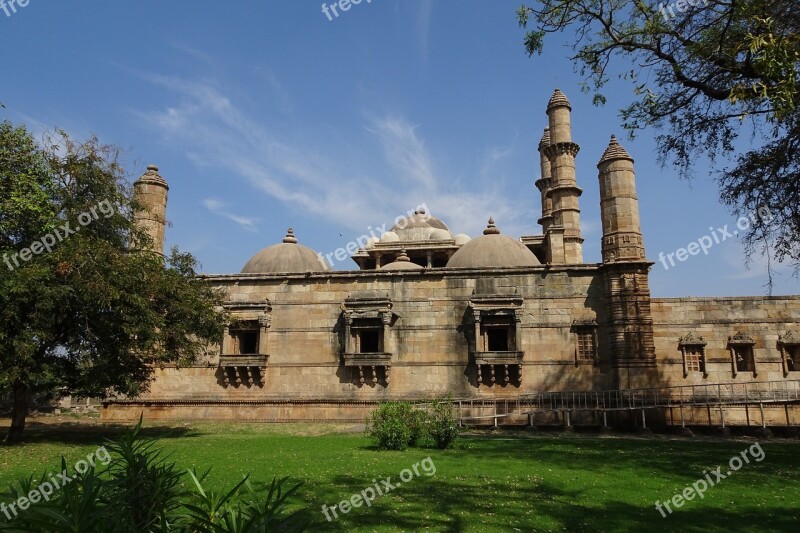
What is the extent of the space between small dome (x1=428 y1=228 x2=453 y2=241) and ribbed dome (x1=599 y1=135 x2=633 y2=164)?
13.5 m

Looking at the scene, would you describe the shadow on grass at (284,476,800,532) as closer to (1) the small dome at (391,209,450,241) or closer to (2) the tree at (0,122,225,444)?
(2) the tree at (0,122,225,444)

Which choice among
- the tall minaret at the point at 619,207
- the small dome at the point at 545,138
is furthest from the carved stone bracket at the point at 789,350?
the small dome at the point at 545,138

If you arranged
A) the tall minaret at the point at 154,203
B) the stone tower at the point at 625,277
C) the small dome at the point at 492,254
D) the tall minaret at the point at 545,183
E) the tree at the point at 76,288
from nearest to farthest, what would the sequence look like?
1. the tree at the point at 76,288
2. the stone tower at the point at 625,277
3. the tall minaret at the point at 154,203
4. the small dome at the point at 492,254
5. the tall minaret at the point at 545,183

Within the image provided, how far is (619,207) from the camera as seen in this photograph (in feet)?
64.3

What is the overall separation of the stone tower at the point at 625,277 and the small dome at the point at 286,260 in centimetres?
1311

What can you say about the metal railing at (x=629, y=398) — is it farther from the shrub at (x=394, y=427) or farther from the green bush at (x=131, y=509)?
the green bush at (x=131, y=509)

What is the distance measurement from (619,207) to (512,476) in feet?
43.5

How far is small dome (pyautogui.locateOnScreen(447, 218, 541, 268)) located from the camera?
23609 millimetres

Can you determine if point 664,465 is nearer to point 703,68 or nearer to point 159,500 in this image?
point 703,68

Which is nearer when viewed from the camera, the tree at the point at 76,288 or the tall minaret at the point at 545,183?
the tree at the point at 76,288

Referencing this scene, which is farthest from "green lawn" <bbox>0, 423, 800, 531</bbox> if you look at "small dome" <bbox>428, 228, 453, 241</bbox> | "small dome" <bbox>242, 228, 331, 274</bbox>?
"small dome" <bbox>428, 228, 453, 241</bbox>

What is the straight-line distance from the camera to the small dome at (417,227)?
3400 cm

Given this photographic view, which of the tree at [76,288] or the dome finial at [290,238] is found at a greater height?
the dome finial at [290,238]

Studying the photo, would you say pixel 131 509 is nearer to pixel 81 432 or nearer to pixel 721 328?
pixel 81 432
